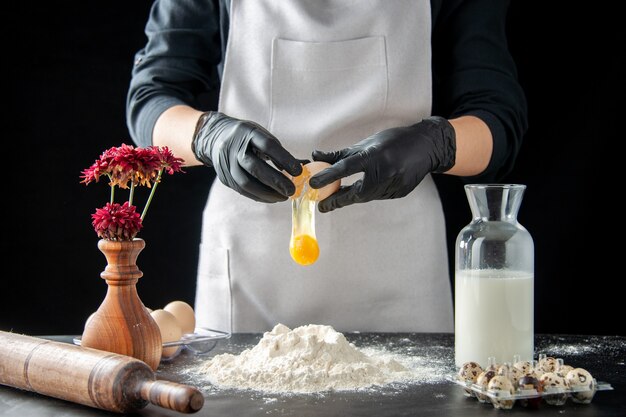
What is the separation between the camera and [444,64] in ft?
7.04

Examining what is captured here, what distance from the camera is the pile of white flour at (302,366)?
4.24ft

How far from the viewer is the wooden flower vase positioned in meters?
1.35

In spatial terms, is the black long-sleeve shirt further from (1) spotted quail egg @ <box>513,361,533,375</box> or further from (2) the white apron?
(1) spotted quail egg @ <box>513,361,533,375</box>

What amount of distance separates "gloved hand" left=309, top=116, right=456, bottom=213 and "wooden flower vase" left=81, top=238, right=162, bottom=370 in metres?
0.35

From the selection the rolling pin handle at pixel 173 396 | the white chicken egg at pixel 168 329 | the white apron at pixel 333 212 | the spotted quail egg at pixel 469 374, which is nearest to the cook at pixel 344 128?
the white apron at pixel 333 212

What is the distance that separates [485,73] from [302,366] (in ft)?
3.27

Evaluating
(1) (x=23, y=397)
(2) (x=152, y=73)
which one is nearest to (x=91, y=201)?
(2) (x=152, y=73)

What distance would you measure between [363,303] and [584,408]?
0.80m

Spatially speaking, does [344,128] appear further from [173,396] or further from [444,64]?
[173,396]

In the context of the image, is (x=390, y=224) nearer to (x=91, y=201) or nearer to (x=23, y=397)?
(x=23, y=397)

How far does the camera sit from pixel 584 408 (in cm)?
117

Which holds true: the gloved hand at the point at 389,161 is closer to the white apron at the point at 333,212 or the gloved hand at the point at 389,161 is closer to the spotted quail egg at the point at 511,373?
the white apron at the point at 333,212

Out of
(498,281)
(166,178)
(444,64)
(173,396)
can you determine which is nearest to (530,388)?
(498,281)

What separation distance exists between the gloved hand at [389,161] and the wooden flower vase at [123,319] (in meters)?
0.35
